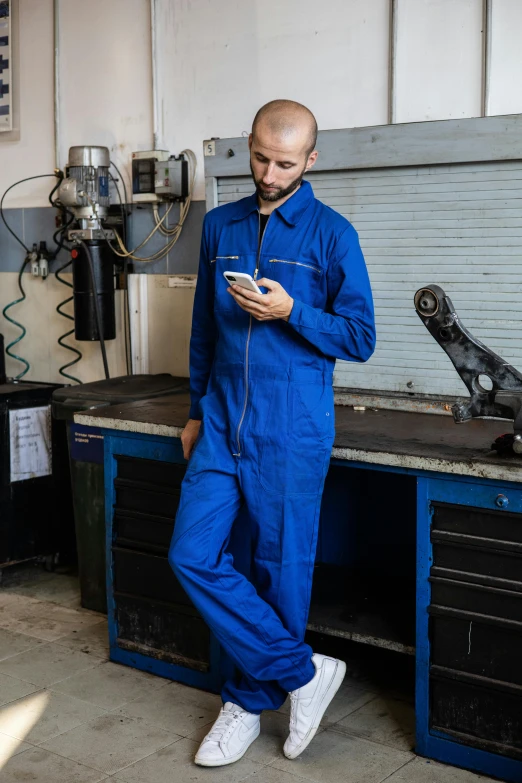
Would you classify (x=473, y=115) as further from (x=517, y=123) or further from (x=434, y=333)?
(x=434, y=333)

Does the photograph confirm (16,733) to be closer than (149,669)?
Yes

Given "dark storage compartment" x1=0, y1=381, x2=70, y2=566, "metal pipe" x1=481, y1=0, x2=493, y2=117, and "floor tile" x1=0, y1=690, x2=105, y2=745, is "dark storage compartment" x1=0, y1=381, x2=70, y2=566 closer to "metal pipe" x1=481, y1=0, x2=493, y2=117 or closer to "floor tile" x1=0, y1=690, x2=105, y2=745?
"floor tile" x1=0, y1=690, x2=105, y2=745

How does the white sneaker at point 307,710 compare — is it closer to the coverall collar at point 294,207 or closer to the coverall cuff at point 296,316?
the coverall cuff at point 296,316

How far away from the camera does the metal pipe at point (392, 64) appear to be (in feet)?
10.2

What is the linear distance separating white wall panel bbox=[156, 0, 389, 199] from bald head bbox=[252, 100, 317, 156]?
913 mm

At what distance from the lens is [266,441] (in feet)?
7.64

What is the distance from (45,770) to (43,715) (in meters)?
0.32

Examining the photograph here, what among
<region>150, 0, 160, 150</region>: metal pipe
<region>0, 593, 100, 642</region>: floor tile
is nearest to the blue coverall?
<region>0, 593, 100, 642</region>: floor tile

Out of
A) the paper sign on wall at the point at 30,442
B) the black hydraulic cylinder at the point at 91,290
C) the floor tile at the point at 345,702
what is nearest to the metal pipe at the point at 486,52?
the black hydraulic cylinder at the point at 91,290

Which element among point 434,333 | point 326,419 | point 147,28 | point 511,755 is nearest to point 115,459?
point 326,419

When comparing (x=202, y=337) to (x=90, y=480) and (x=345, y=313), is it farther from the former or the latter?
(x=90, y=480)

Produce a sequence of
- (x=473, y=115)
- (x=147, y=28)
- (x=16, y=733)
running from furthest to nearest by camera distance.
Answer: (x=147, y=28) < (x=473, y=115) < (x=16, y=733)

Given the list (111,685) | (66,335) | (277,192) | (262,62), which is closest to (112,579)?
(111,685)

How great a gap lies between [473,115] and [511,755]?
75.5 inches
